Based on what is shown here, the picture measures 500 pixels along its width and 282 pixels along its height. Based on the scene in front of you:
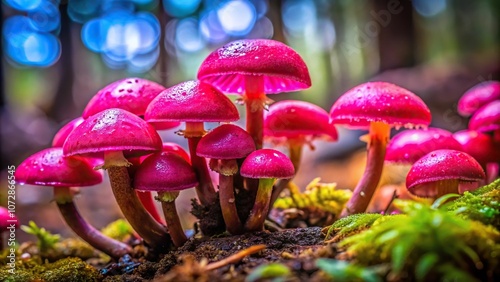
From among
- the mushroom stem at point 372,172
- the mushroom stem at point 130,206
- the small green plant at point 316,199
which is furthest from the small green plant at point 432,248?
the small green plant at point 316,199

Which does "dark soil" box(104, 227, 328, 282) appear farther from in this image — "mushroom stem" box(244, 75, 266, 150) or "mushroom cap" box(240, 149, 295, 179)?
"mushroom stem" box(244, 75, 266, 150)

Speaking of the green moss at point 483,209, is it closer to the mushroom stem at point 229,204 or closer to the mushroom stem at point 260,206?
the mushroom stem at point 260,206

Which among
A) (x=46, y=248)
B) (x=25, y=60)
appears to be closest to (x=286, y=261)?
(x=46, y=248)

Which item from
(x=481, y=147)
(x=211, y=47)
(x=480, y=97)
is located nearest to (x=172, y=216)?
(x=481, y=147)

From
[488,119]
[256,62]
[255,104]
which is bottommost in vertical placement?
[488,119]

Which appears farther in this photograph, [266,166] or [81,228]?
[81,228]

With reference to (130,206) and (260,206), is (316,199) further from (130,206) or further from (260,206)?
(130,206)

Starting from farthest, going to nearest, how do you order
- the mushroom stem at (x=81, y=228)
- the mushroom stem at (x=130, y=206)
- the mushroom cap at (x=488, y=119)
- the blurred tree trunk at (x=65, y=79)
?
the blurred tree trunk at (x=65, y=79) → the mushroom cap at (x=488, y=119) → the mushroom stem at (x=81, y=228) → the mushroom stem at (x=130, y=206)
